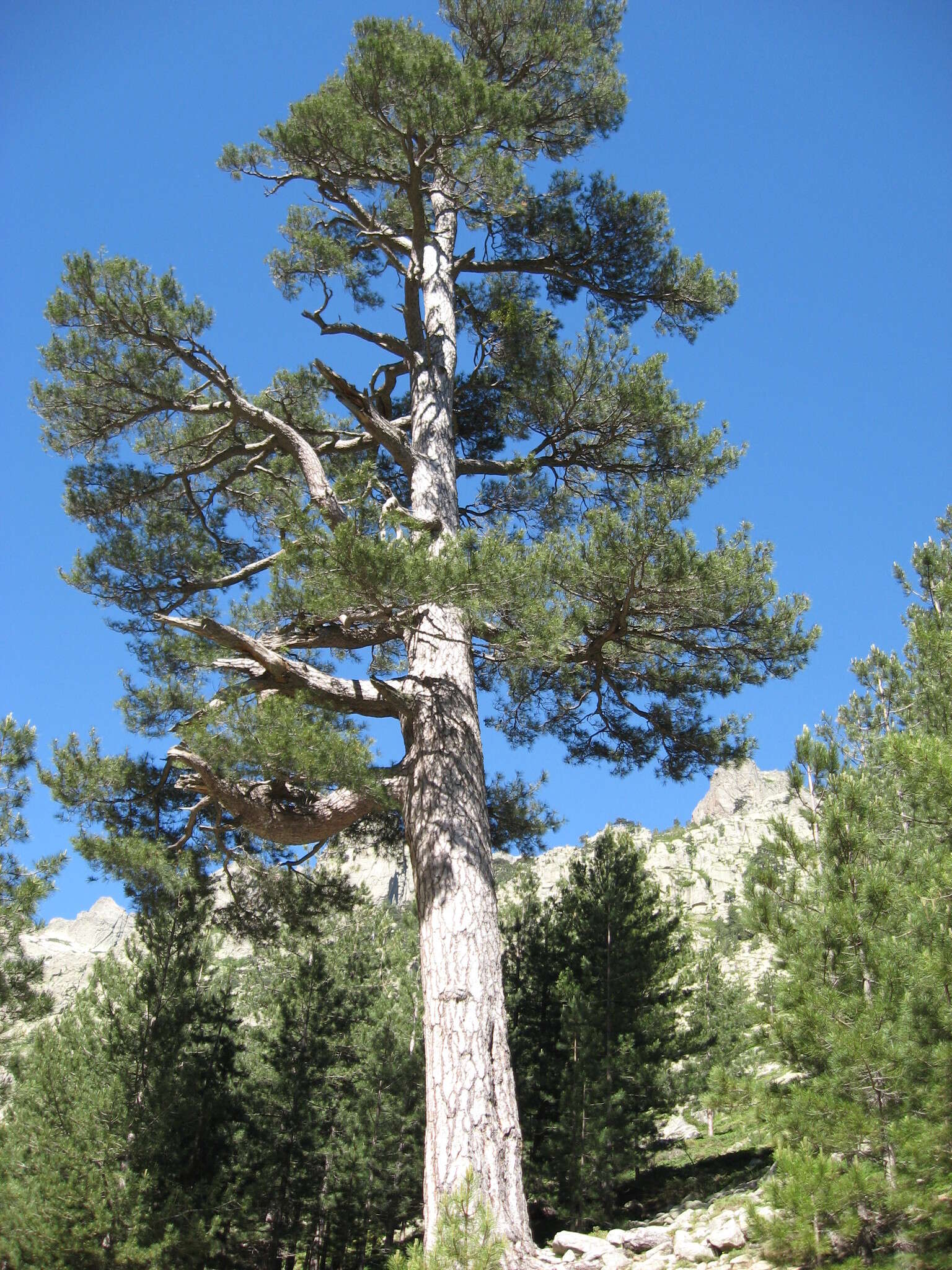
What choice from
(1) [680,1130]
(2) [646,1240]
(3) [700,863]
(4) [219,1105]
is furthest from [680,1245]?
(3) [700,863]

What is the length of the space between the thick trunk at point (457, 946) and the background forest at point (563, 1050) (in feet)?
4.57

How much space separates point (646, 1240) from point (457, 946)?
8.05 feet

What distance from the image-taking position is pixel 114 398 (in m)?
7.73

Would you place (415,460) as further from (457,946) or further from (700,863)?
(700,863)

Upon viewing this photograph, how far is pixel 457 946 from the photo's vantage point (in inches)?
212

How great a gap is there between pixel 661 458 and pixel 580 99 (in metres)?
4.30

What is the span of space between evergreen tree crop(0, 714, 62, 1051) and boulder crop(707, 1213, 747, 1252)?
226 inches

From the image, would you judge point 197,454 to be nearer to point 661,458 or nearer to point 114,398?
point 114,398

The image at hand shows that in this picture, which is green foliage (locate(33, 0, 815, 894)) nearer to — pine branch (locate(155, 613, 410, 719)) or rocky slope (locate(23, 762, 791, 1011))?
pine branch (locate(155, 613, 410, 719))

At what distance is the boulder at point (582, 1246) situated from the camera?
17.2 ft

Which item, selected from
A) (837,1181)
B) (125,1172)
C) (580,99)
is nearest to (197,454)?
(580,99)

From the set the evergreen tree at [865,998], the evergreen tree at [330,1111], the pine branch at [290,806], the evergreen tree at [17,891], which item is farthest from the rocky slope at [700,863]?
the evergreen tree at [865,998]

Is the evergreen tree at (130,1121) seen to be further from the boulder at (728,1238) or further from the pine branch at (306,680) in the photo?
the boulder at (728,1238)

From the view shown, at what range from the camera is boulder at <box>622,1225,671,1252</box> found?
18.6 ft
